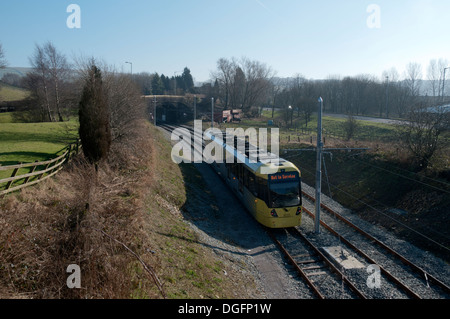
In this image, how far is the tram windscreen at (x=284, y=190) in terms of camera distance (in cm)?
1449

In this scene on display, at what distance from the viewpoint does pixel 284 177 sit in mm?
14672

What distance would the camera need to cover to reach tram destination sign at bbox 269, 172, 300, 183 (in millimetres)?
14531

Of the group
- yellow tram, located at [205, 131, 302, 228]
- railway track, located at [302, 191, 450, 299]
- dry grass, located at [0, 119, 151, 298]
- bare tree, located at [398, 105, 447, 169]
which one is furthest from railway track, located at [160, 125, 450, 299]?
bare tree, located at [398, 105, 447, 169]

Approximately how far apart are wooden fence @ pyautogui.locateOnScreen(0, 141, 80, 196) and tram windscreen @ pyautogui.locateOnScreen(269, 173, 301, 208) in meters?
10.1

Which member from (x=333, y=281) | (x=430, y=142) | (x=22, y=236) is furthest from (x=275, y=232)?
(x=430, y=142)

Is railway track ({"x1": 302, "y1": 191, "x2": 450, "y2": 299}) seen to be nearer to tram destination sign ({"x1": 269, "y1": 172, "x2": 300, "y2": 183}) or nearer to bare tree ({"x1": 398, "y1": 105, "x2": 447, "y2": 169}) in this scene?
tram destination sign ({"x1": 269, "y1": 172, "x2": 300, "y2": 183})

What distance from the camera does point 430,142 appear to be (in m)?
21.0

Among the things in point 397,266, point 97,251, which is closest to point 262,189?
point 397,266

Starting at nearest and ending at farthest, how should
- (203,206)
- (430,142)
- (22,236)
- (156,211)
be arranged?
(22,236) < (156,211) < (203,206) < (430,142)

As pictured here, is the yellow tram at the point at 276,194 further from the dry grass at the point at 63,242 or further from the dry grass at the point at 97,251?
the dry grass at the point at 63,242

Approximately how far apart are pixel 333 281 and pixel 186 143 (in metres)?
32.4

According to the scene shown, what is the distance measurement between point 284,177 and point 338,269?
15.4 ft
